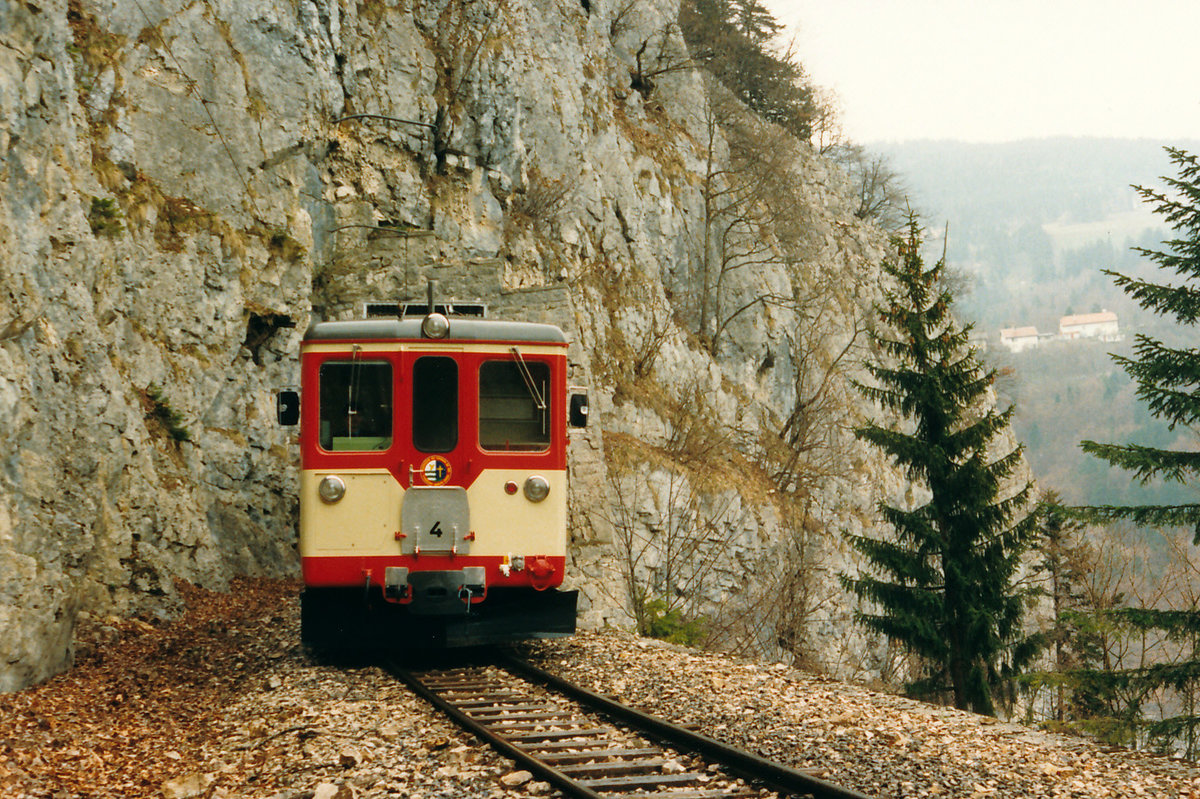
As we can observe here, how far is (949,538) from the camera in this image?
17.6m

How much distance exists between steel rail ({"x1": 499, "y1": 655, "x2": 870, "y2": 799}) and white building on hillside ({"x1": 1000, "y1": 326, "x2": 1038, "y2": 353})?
14995 cm

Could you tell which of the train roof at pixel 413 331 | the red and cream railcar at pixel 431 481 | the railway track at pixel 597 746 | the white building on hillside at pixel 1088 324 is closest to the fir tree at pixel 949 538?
the red and cream railcar at pixel 431 481

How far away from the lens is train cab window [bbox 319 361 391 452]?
961cm

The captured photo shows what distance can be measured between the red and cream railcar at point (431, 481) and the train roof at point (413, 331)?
1 centimetres

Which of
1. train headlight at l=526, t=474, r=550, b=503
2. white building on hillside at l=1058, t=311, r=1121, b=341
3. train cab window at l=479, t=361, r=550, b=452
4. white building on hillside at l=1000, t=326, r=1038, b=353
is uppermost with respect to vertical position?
white building on hillside at l=1058, t=311, r=1121, b=341

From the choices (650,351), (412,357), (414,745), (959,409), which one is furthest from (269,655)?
(650,351)

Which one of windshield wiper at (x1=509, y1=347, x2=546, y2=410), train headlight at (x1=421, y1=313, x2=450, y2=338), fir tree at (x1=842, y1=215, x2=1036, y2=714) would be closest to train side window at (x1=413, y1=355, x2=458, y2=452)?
train headlight at (x1=421, y1=313, x2=450, y2=338)

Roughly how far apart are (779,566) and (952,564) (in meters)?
12.4

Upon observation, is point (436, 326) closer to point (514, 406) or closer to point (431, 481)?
point (514, 406)

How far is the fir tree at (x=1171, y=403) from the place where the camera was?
1398cm

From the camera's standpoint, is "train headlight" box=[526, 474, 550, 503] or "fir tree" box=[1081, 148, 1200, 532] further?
"fir tree" box=[1081, 148, 1200, 532]

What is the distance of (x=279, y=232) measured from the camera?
18.7 meters

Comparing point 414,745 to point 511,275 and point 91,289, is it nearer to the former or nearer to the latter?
point 91,289

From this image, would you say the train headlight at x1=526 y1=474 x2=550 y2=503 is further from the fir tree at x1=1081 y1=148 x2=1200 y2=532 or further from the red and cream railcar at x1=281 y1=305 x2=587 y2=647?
the fir tree at x1=1081 y1=148 x2=1200 y2=532
